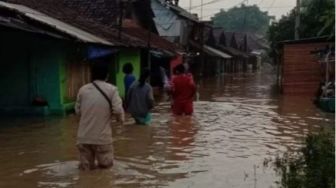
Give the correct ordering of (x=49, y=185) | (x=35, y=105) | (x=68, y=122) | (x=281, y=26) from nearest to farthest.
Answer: (x=49, y=185) < (x=68, y=122) < (x=35, y=105) < (x=281, y=26)

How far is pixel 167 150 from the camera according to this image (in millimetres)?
10891

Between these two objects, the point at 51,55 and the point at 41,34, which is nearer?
the point at 41,34

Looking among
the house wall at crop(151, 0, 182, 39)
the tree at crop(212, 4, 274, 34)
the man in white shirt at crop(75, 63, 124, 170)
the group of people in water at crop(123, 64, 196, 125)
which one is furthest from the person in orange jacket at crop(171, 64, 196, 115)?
the tree at crop(212, 4, 274, 34)

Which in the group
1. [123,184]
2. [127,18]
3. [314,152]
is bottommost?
[123,184]

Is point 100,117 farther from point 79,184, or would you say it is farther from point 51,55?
point 51,55

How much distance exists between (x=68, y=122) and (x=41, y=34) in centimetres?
250

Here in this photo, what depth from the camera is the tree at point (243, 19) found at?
404 feet

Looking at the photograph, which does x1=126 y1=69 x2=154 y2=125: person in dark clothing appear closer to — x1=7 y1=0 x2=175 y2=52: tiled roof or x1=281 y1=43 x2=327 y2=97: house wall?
x1=7 y1=0 x2=175 y2=52: tiled roof

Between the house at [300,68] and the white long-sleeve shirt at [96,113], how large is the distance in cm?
1980

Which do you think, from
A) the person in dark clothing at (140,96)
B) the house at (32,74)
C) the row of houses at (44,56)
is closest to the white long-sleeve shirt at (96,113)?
the row of houses at (44,56)

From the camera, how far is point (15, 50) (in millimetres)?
16484

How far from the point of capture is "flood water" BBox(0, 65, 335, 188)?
26.9 ft

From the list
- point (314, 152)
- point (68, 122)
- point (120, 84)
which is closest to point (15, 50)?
point (68, 122)

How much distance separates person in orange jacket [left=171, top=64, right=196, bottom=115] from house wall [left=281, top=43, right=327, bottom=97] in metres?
12.5
